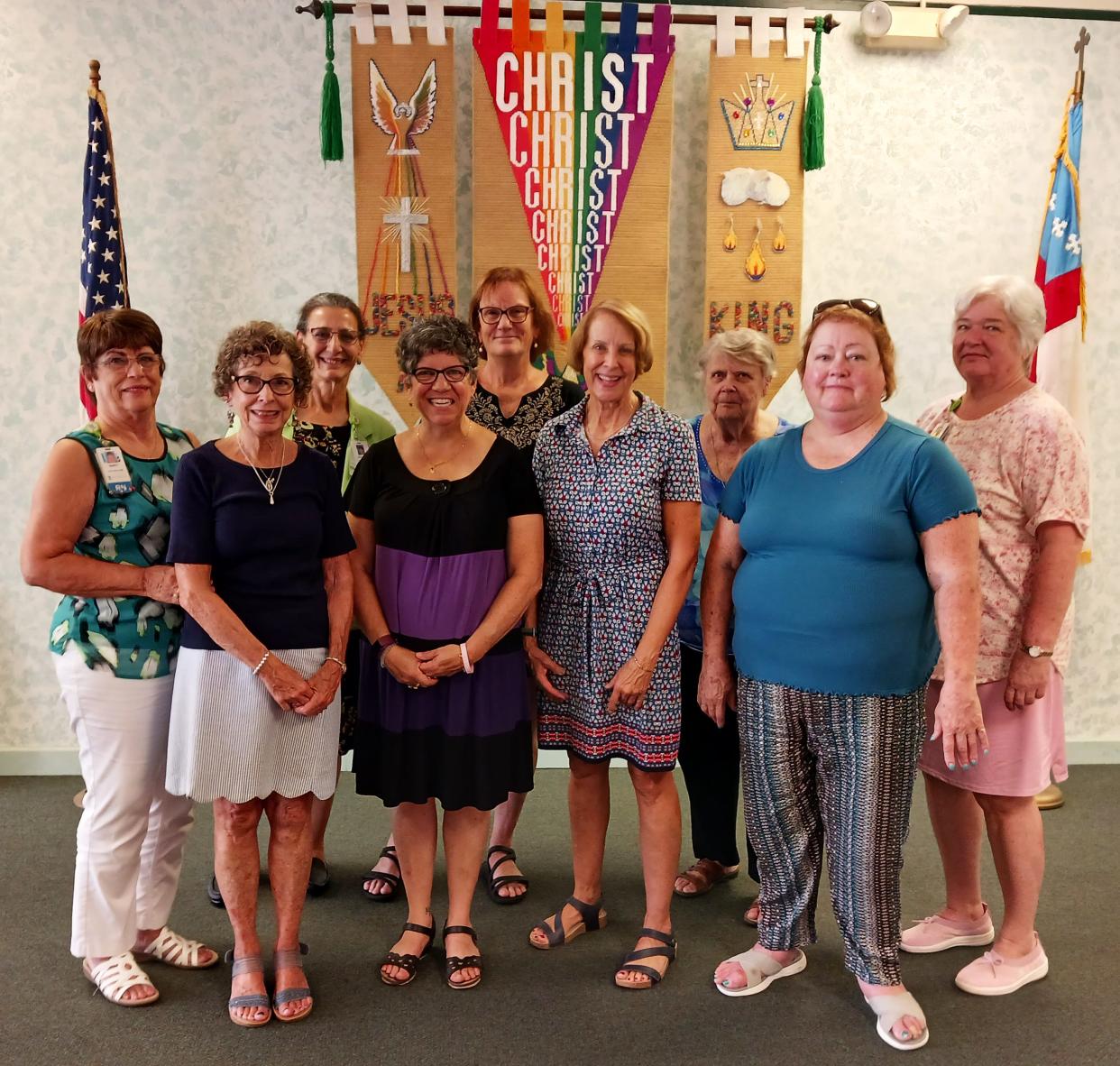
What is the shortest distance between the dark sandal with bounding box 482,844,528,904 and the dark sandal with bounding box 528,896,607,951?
0.16 meters

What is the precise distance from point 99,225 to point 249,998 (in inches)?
104

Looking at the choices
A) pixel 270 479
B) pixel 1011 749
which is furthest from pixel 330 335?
pixel 1011 749

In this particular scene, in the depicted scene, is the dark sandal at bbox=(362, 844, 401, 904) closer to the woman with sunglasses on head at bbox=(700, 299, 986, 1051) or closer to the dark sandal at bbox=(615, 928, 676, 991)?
the dark sandal at bbox=(615, 928, 676, 991)

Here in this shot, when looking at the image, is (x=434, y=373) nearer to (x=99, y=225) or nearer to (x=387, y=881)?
(x=387, y=881)

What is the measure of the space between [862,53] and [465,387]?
2.54 meters

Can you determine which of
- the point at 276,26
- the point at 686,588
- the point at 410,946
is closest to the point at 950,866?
the point at 686,588

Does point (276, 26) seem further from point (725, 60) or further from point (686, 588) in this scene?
point (686, 588)

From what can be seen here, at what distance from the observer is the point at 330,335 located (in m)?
2.68

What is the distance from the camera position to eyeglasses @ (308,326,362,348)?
2.68 m

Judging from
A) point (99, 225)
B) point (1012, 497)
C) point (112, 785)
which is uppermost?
point (99, 225)

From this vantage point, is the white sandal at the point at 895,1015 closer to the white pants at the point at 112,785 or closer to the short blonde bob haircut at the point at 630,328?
the short blonde bob haircut at the point at 630,328

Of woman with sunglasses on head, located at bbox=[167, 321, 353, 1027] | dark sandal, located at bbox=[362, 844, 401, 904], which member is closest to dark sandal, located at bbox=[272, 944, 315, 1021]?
woman with sunglasses on head, located at bbox=[167, 321, 353, 1027]

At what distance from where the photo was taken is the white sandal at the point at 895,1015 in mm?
2121

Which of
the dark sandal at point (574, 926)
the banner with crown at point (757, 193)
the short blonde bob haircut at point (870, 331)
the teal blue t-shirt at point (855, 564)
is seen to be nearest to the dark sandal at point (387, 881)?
the dark sandal at point (574, 926)
